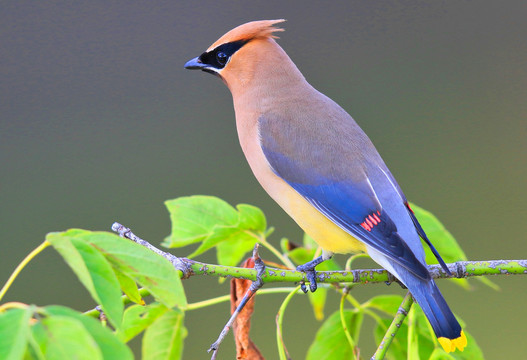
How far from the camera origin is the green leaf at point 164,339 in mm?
1457

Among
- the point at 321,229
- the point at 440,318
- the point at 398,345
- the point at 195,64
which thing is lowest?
the point at 398,345

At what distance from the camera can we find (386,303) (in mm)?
1676

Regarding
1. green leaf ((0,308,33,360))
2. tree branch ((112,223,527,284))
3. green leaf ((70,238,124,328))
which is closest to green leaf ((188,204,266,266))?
tree branch ((112,223,527,284))

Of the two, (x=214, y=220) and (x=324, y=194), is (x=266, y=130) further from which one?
(x=214, y=220)

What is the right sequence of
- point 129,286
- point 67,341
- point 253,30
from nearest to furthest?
1. point 67,341
2. point 129,286
3. point 253,30

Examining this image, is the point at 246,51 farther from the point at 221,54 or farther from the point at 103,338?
the point at 103,338

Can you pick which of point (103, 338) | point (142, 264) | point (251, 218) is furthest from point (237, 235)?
point (103, 338)

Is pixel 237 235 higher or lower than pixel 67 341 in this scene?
lower

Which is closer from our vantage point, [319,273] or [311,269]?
[319,273]

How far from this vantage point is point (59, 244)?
3.02 ft

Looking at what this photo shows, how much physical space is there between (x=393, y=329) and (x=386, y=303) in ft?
1.32

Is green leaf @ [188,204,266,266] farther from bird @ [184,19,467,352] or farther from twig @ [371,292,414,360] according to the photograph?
twig @ [371,292,414,360]

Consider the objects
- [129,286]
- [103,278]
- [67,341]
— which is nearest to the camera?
[67,341]

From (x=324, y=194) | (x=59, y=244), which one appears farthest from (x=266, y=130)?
(x=59, y=244)
